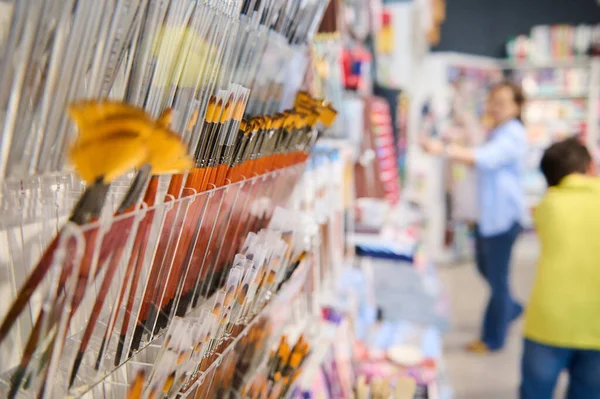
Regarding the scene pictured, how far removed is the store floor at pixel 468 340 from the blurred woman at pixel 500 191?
0.20 m

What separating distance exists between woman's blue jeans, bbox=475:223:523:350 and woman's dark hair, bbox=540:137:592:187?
52.2 inches

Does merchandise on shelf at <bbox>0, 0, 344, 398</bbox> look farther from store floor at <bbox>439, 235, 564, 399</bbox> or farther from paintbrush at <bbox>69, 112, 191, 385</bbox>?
store floor at <bbox>439, 235, 564, 399</bbox>

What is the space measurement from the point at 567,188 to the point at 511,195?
1392mm

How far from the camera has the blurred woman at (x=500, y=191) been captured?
3.22 metres

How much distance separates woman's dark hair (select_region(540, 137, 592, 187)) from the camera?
79.9 inches

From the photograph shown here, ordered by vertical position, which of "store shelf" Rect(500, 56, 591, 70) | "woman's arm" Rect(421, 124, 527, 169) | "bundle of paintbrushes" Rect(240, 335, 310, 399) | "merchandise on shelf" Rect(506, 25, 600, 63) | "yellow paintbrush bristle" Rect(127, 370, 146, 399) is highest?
"merchandise on shelf" Rect(506, 25, 600, 63)

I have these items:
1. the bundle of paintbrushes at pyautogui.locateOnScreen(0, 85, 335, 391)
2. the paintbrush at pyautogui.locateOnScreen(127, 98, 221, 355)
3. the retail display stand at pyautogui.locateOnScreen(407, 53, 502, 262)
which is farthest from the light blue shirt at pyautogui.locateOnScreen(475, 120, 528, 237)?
the paintbrush at pyautogui.locateOnScreen(127, 98, 221, 355)

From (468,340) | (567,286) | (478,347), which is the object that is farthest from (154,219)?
(468,340)

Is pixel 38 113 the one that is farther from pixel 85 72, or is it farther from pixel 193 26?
pixel 193 26

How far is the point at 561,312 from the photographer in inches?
76.4

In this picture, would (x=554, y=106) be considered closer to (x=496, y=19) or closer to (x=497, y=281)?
(x=496, y=19)

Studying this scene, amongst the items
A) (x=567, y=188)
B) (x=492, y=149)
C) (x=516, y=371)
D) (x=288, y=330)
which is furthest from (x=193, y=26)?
(x=516, y=371)

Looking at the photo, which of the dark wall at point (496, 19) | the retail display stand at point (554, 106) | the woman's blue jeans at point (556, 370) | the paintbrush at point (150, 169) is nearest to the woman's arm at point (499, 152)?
the woman's blue jeans at point (556, 370)

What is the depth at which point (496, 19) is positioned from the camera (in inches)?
261
